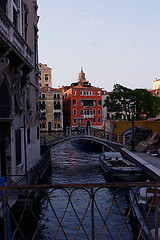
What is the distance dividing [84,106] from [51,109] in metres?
7.51

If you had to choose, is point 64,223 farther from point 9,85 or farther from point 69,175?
point 69,175

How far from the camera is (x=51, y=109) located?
5788 centimetres

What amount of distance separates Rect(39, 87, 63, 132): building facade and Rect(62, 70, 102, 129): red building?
2276 mm

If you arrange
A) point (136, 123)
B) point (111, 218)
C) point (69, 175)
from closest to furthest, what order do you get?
point (111, 218)
point (69, 175)
point (136, 123)

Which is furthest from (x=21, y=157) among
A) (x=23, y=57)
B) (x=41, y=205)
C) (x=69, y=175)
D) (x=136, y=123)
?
(x=136, y=123)

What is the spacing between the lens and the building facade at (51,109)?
5728 centimetres

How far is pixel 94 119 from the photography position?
57375 millimetres

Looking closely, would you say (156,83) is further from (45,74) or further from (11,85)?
(11,85)

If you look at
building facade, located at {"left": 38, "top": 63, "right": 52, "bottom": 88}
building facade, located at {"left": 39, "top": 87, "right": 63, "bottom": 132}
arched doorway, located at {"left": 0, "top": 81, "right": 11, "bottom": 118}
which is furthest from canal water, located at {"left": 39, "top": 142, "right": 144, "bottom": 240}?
building facade, located at {"left": 38, "top": 63, "right": 52, "bottom": 88}

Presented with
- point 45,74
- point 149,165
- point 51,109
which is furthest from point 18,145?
point 45,74

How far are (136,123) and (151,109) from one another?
443 inches

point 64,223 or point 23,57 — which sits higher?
point 23,57

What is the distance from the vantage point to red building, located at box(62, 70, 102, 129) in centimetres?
5544

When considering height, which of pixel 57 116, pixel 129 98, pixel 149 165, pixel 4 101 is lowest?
pixel 149 165
